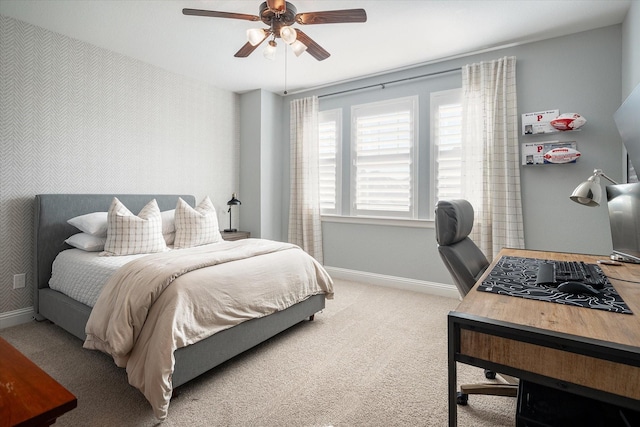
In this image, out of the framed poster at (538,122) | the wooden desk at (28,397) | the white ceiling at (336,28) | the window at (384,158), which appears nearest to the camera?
the wooden desk at (28,397)

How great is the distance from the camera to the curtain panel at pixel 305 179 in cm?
450

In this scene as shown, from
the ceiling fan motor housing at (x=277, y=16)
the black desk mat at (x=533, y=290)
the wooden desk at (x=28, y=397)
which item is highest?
A: the ceiling fan motor housing at (x=277, y=16)

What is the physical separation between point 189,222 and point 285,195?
192 cm

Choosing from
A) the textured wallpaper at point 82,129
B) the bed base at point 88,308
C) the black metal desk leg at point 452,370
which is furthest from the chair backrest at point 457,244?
the textured wallpaper at point 82,129

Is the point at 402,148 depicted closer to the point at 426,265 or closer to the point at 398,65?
the point at 398,65

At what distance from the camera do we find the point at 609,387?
0.84m

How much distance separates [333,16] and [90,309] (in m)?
2.56

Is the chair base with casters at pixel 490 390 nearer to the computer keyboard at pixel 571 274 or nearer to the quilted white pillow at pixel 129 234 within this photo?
the computer keyboard at pixel 571 274

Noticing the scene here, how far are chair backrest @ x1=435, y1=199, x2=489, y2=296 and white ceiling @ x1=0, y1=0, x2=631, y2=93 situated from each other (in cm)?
172

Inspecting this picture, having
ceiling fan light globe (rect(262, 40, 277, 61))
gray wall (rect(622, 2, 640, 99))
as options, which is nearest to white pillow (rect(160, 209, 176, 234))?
ceiling fan light globe (rect(262, 40, 277, 61))

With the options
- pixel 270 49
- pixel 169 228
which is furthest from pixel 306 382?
pixel 270 49

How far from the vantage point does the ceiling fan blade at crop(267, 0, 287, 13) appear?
1958 millimetres

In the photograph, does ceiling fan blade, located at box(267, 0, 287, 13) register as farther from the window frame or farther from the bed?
the window frame

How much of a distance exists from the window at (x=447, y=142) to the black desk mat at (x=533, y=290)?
1976 millimetres
